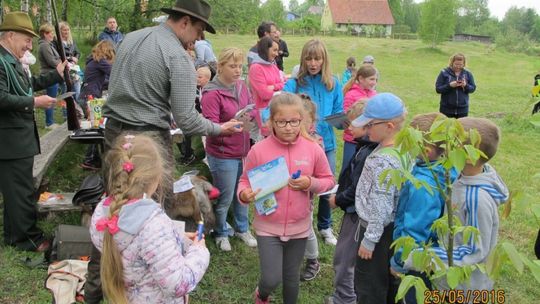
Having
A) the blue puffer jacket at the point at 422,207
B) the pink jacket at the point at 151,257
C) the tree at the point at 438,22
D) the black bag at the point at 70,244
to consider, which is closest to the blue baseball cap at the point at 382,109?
→ the blue puffer jacket at the point at 422,207

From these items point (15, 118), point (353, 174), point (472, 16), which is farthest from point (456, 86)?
point (472, 16)

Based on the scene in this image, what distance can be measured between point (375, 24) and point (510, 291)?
68784 mm

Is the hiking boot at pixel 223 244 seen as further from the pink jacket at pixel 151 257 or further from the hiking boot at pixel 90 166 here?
the hiking boot at pixel 90 166

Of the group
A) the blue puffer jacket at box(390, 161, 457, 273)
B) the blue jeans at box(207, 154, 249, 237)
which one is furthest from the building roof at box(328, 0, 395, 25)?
the blue puffer jacket at box(390, 161, 457, 273)

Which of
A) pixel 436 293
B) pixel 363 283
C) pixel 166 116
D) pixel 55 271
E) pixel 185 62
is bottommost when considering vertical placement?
pixel 55 271

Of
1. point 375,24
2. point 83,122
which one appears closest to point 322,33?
point 375,24

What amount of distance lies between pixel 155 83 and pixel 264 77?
1935 mm

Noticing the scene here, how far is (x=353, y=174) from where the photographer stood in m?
3.00

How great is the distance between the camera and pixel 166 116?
3.30 meters

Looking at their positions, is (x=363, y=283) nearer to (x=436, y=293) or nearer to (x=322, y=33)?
(x=436, y=293)

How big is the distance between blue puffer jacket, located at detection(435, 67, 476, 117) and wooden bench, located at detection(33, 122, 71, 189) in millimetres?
6234

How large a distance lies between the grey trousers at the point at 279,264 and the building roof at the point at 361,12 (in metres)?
70.8

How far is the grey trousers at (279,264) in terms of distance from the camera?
308cm
